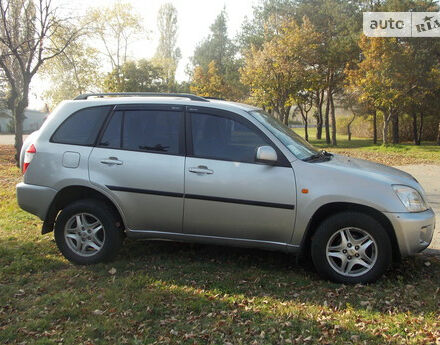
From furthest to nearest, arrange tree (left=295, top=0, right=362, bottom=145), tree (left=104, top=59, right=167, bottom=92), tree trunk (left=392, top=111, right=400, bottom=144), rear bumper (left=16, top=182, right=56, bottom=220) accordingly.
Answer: tree (left=104, top=59, right=167, bottom=92) < tree trunk (left=392, top=111, right=400, bottom=144) < tree (left=295, top=0, right=362, bottom=145) < rear bumper (left=16, top=182, right=56, bottom=220)

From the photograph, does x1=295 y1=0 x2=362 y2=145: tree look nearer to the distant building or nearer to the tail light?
the tail light

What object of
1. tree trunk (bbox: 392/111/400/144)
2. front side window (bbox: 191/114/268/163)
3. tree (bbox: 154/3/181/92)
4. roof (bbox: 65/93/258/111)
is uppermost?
tree (bbox: 154/3/181/92)

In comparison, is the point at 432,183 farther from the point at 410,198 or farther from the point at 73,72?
the point at 73,72

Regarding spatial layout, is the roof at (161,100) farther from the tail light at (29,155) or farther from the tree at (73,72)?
the tree at (73,72)

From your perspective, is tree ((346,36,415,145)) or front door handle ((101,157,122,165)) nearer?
front door handle ((101,157,122,165))

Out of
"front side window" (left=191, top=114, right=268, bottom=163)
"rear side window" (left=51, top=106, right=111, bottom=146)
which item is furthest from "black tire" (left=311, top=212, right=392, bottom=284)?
"rear side window" (left=51, top=106, right=111, bottom=146)

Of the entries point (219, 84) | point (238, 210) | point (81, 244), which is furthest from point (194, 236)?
point (219, 84)

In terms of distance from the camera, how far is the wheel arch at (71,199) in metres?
4.79

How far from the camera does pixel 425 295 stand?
13.0 ft

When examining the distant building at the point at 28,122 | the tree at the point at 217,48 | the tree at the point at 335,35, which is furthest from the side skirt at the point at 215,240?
the distant building at the point at 28,122

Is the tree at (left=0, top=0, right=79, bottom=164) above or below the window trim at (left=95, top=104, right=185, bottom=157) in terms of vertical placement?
above

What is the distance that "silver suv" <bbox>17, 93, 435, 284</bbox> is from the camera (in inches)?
163

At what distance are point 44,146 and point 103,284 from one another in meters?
1.79

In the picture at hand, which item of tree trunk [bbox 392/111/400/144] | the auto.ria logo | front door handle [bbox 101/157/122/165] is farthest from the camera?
tree trunk [bbox 392/111/400/144]
